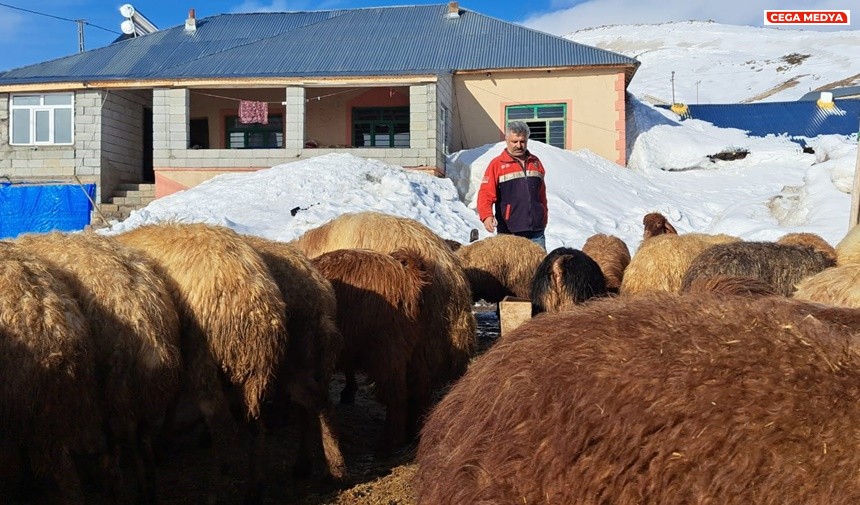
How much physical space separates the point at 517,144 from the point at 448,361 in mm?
2599

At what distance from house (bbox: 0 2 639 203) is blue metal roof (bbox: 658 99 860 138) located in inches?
303

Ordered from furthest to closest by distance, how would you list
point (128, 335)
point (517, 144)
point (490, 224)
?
point (517, 144)
point (490, 224)
point (128, 335)

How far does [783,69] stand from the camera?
246 ft

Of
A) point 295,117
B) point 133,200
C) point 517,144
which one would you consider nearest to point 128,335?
point 517,144

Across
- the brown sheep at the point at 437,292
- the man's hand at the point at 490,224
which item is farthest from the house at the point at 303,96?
the brown sheep at the point at 437,292

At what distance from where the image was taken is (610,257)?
1005cm

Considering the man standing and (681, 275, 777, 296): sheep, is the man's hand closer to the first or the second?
the man standing

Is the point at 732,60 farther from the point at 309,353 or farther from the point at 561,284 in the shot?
the point at 309,353

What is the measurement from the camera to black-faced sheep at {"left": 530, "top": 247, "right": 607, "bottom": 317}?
6.61 m

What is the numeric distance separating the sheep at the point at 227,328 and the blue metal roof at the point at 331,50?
61.3 feet

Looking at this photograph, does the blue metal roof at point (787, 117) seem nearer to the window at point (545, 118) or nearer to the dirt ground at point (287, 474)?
the window at point (545, 118)

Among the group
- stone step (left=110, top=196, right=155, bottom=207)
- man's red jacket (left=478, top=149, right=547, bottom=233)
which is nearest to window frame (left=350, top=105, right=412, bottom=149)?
stone step (left=110, top=196, right=155, bottom=207)

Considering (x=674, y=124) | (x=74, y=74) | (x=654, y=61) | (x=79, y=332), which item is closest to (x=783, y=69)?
(x=654, y=61)

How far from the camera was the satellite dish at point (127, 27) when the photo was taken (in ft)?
97.8
